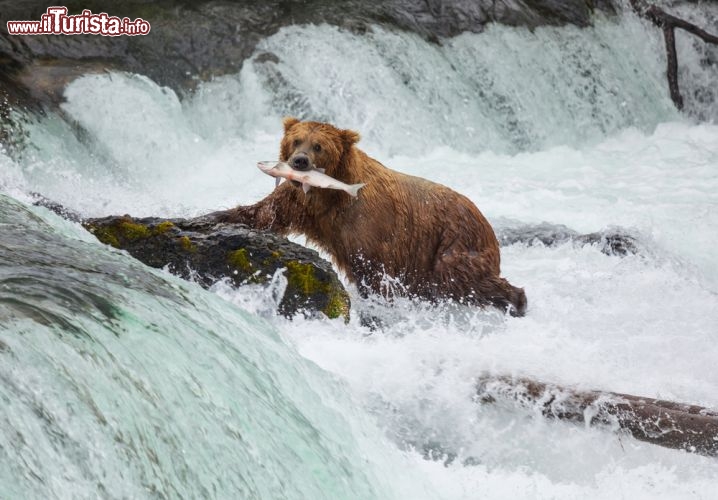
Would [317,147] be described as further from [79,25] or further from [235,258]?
[79,25]

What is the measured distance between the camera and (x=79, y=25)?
10148 millimetres

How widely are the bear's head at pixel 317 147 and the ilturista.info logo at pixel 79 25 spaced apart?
484 cm

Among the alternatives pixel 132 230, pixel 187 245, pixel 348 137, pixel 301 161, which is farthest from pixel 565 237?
pixel 132 230

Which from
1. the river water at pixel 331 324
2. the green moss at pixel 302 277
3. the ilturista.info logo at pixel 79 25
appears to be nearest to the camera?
the river water at pixel 331 324

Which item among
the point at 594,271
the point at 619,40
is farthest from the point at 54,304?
the point at 619,40

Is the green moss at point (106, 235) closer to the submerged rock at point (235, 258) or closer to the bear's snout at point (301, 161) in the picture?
the submerged rock at point (235, 258)

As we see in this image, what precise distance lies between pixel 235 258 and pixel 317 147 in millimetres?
987

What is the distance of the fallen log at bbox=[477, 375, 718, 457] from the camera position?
3883 millimetres

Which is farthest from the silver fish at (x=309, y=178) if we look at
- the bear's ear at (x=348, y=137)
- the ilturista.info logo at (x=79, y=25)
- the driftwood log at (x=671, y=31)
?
the driftwood log at (x=671, y=31)

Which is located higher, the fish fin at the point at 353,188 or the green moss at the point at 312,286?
the fish fin at the point at 353,188

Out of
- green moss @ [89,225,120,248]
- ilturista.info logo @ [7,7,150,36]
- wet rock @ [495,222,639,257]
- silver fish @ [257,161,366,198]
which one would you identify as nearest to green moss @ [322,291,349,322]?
silver fish @ [257,161,366,198]

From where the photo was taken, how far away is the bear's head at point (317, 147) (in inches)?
223

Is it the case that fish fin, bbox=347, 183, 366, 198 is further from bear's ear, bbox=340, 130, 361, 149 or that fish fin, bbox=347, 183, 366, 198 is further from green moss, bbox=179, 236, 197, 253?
green moss, bbox=179, 236, 197, 253

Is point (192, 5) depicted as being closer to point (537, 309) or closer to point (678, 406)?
point (537, 309)
